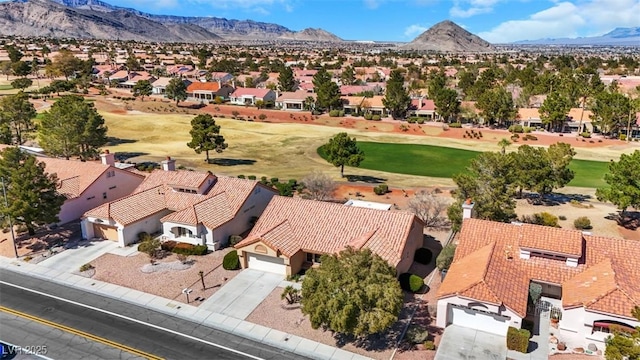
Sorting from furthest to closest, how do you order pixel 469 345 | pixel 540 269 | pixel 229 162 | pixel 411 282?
pixel 229 162, pixel 411 282, pixel 540 269, pixel 469 345

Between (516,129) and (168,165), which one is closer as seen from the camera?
(168,165)

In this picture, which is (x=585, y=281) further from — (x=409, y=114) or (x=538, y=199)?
(x=409, y=114)

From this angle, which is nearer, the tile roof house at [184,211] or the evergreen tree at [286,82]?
the tile roof house at [184,211]

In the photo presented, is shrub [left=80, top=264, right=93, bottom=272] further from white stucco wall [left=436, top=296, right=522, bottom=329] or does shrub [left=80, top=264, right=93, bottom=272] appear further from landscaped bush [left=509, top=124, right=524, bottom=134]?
landscaped bush [left=509, top=124, right=524, bottom=134]

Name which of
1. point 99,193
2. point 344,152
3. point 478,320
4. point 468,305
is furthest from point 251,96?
point 478,320

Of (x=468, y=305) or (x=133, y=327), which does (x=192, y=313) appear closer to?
(x=133, y=327)

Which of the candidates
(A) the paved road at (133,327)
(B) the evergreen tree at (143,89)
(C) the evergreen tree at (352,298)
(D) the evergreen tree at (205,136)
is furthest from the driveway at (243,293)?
(B) the evergreen tree at (143,89)

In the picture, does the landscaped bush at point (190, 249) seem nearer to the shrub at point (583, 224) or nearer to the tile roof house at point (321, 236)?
the tile roof house at point (321, 236)
